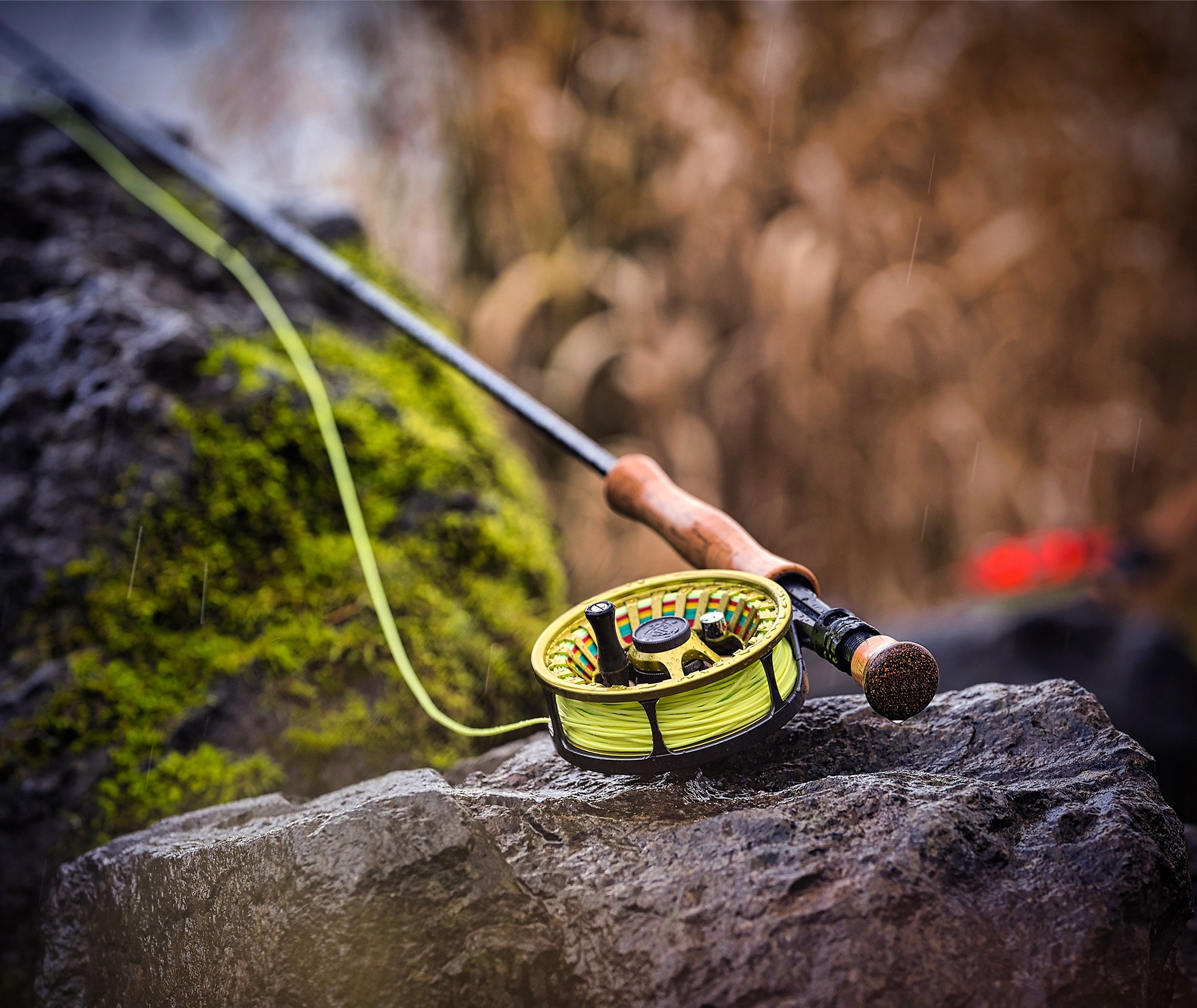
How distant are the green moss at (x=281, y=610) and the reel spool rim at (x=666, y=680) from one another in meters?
0.64

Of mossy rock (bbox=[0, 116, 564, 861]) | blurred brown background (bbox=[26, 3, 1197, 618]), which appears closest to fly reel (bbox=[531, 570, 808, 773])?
mossy rock (bbox=[0, 116, 564, 861])

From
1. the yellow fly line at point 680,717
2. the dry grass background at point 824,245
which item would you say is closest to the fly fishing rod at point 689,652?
the yellow fly line at point 680,717

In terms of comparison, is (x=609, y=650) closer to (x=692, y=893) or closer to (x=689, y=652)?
(x=689, y=652)

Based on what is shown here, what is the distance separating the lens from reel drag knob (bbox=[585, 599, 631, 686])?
1.27 m

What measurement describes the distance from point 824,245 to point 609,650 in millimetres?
3176

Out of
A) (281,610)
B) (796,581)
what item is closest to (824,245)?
(796,581)

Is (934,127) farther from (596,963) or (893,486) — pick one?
(596,963)

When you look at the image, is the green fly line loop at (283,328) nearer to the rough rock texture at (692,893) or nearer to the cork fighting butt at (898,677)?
the rough rock texture at (692,893)

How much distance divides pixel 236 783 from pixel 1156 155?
4.84 metres

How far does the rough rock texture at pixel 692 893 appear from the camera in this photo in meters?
1.01

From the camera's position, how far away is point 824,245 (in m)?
3.96

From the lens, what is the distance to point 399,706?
1.93 m

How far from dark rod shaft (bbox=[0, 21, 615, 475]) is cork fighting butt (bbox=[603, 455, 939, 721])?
0.12 m

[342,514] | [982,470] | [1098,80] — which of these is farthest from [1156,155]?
[342,514]
